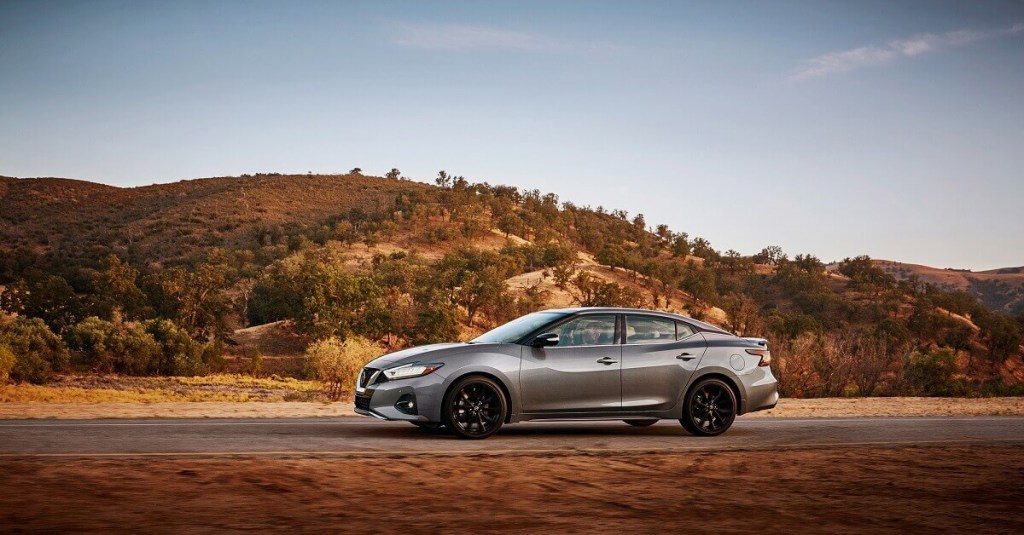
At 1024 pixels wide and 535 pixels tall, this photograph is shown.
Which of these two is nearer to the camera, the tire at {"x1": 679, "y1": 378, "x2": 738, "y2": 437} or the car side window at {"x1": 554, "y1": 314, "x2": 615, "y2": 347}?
the car side window at {"x1": 554, "y1": 314, "x2": 615, "y2": 347}

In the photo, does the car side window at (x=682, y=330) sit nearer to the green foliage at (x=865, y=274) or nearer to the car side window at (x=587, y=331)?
the car side window at (x=587, y=331)

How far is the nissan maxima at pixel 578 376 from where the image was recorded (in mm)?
11227

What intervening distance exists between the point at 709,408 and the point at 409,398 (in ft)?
13.5

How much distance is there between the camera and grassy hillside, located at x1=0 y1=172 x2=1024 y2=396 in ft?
191

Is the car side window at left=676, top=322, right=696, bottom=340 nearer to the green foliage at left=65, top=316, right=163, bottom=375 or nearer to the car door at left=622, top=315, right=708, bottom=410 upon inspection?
the car door at left=622, top=315, right=708, bottom=410

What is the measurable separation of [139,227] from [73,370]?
71.5 meters

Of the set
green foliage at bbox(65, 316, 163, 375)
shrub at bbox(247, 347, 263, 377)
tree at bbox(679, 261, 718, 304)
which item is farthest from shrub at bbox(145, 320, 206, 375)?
tree at bbox(679, 261, 718, 304)

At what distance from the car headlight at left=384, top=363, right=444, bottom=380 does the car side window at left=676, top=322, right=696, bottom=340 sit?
3.43 metres

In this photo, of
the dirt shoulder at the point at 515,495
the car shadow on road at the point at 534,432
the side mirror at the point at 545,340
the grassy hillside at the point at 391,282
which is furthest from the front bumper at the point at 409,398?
the grassy hillside at the point at 391,282

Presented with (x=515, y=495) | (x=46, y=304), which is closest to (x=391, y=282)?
(x=46, y=304)

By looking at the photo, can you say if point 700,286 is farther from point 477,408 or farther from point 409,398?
point 409,398

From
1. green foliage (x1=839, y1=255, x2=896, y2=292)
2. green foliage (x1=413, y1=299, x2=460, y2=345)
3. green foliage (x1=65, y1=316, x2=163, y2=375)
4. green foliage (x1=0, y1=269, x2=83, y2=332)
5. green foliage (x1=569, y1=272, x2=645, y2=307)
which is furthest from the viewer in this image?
green foliage (x1=839, y1=255, x2=896, y2=292)

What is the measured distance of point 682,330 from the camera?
12.6m

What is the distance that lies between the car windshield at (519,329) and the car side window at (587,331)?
20cm
